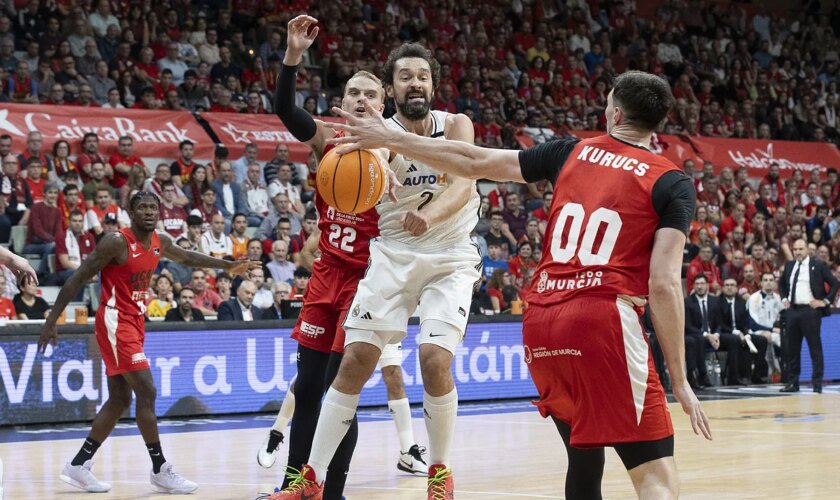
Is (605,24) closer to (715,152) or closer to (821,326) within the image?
(715,152)

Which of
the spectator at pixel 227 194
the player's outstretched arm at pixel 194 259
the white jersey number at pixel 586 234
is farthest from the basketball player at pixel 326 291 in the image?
the spectator at pixel 227 194

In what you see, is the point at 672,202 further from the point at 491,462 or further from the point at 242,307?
the point at 242,307

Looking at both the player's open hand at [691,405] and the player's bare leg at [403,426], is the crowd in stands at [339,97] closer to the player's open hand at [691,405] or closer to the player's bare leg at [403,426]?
the player's bare leg at [403,426]

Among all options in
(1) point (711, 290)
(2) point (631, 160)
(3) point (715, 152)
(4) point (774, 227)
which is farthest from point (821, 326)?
(2) point (631, 160)

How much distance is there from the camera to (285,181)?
1658 centimetres

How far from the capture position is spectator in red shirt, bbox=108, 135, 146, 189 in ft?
50.2

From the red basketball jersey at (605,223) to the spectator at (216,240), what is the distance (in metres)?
10.6

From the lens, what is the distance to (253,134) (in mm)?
17172

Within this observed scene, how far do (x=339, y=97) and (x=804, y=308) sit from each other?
784cm

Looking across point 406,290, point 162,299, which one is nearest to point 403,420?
Answer: point 406,290

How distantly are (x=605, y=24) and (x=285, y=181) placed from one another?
11212mm

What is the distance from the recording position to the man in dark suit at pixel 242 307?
523 inches

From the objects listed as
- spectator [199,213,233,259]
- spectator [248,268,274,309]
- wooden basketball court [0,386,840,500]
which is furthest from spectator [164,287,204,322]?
Result: spectator [199,213,233,259]

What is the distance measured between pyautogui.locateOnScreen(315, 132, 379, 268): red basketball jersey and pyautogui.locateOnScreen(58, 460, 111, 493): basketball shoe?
2399mm
